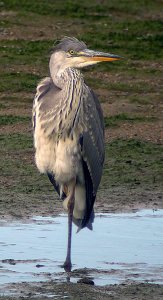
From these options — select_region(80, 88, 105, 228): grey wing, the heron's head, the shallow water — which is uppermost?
the heron's head

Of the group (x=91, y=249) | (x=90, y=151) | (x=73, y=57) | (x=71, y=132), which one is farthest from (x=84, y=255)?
(x=73, y=57)

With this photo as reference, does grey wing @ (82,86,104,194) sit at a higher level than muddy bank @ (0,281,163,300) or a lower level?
higher

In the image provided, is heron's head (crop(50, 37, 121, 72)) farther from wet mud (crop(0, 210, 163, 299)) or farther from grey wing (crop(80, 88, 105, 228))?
wet mud (crop(0, 210, 163, 299))

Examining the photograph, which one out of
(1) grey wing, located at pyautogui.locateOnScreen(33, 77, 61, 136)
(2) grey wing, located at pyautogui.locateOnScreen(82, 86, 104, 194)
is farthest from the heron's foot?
(1) grey wing, located at pyautogui.locateOnScreen(33, 77, 61, 136)

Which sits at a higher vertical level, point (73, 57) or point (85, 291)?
point (73, 57)

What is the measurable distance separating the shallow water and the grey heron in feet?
0.78

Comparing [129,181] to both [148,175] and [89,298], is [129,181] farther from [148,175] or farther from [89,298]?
[89,298]

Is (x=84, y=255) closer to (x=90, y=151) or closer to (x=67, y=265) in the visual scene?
(x=67, y=265)

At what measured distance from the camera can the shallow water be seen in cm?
814

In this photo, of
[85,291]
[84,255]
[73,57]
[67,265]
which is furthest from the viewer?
[73,57]

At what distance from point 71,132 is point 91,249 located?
829mm

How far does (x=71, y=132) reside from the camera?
882cm

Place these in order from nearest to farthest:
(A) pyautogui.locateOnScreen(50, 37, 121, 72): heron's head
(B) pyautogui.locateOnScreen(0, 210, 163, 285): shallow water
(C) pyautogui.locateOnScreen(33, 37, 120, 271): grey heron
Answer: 1. (B) pyautogui.locateOnScreen(0, 210, 163, 285): shallow water
2. (C) pyautogui.locateOnScreen(33, 37, 120, 271): grey heron
3. (A) pyautogui.locateOnScreen(50, 37, 121, 72): heron's head

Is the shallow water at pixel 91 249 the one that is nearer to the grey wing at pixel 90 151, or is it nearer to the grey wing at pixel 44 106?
the grey wing at pixel 90 151
